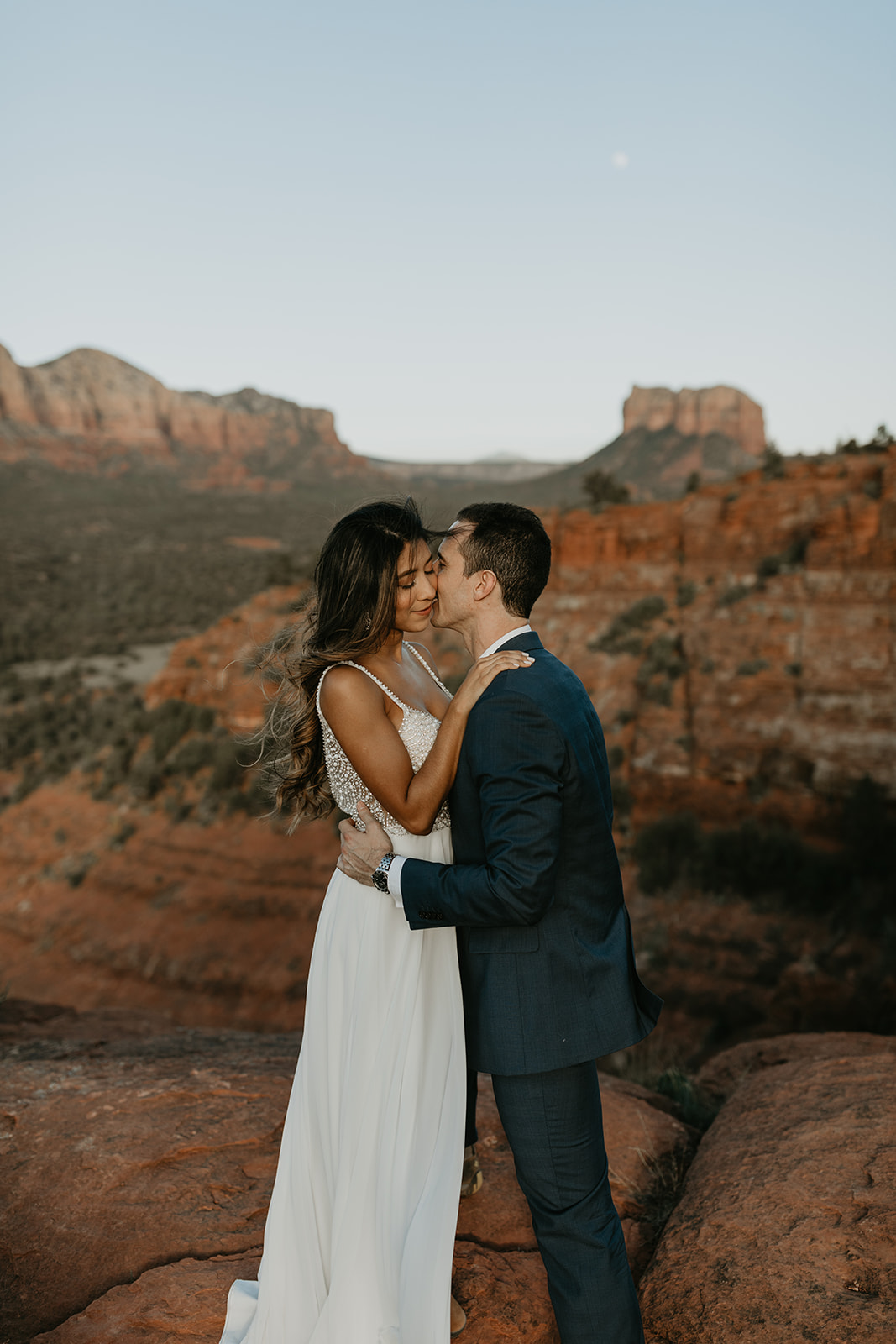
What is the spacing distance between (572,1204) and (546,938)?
2.18 ft

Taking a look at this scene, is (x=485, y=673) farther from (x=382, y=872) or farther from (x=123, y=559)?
(x=123, y=559)

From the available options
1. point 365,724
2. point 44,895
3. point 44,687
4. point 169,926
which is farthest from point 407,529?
point 44,687

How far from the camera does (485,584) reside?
2.05m

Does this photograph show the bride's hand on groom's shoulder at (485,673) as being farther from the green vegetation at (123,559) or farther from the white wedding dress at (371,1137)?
the green vegetation at (123,559)

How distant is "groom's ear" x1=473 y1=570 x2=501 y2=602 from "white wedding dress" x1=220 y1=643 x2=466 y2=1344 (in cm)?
37

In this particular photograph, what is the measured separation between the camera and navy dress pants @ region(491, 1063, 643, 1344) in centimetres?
191

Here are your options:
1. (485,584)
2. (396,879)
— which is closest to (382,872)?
(396,879)

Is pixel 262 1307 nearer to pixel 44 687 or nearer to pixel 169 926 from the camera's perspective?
pixel 169 926

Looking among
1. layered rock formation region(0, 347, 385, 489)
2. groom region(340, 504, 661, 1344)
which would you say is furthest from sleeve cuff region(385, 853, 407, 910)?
layered rock formation region(0, 347, 385, 489)

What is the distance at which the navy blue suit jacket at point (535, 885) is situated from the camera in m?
1.76

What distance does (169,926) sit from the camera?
41.0 ft

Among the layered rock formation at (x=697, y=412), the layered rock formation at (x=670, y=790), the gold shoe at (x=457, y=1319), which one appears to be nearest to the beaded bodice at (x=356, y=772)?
the gold shoe at (x=457, y=1319)

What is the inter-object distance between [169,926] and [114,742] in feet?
20.0

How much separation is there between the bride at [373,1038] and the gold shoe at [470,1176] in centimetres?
49
